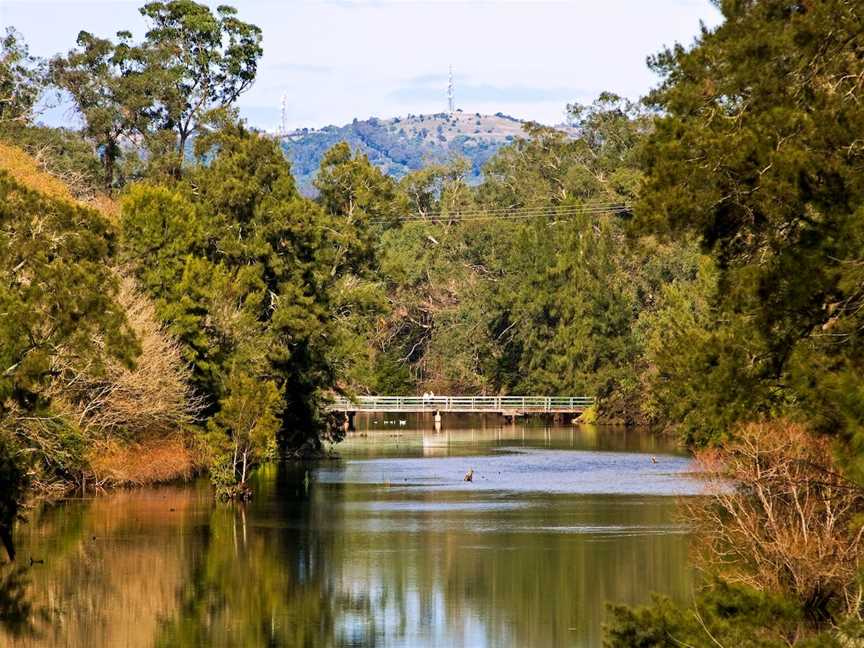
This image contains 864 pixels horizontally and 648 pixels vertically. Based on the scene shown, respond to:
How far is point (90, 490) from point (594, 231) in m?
53.2

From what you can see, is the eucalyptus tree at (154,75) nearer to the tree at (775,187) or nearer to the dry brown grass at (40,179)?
the dry brown grass at (40,179)

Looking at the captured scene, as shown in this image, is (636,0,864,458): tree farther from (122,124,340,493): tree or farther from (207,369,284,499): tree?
(122,124,340,493): tree

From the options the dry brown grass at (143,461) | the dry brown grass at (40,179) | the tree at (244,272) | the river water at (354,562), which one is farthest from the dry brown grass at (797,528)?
the tree at (244,272)

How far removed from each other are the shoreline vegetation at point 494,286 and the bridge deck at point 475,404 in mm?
1165

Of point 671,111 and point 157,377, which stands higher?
point 671,111

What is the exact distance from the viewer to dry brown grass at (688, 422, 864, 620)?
75.9ft

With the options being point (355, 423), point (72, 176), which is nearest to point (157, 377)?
point (72, 176)

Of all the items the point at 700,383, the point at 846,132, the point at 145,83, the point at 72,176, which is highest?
the point at 145,83

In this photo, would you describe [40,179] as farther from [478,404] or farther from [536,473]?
[478,404]

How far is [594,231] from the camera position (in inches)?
3844

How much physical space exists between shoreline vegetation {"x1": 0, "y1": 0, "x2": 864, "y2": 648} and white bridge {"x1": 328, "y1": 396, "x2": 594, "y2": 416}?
1.19m

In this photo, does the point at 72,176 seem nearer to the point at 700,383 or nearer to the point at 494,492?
the point at 494,492

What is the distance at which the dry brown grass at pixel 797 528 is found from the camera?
23125 mm

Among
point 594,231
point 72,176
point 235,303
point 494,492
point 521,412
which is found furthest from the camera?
point 594,231
